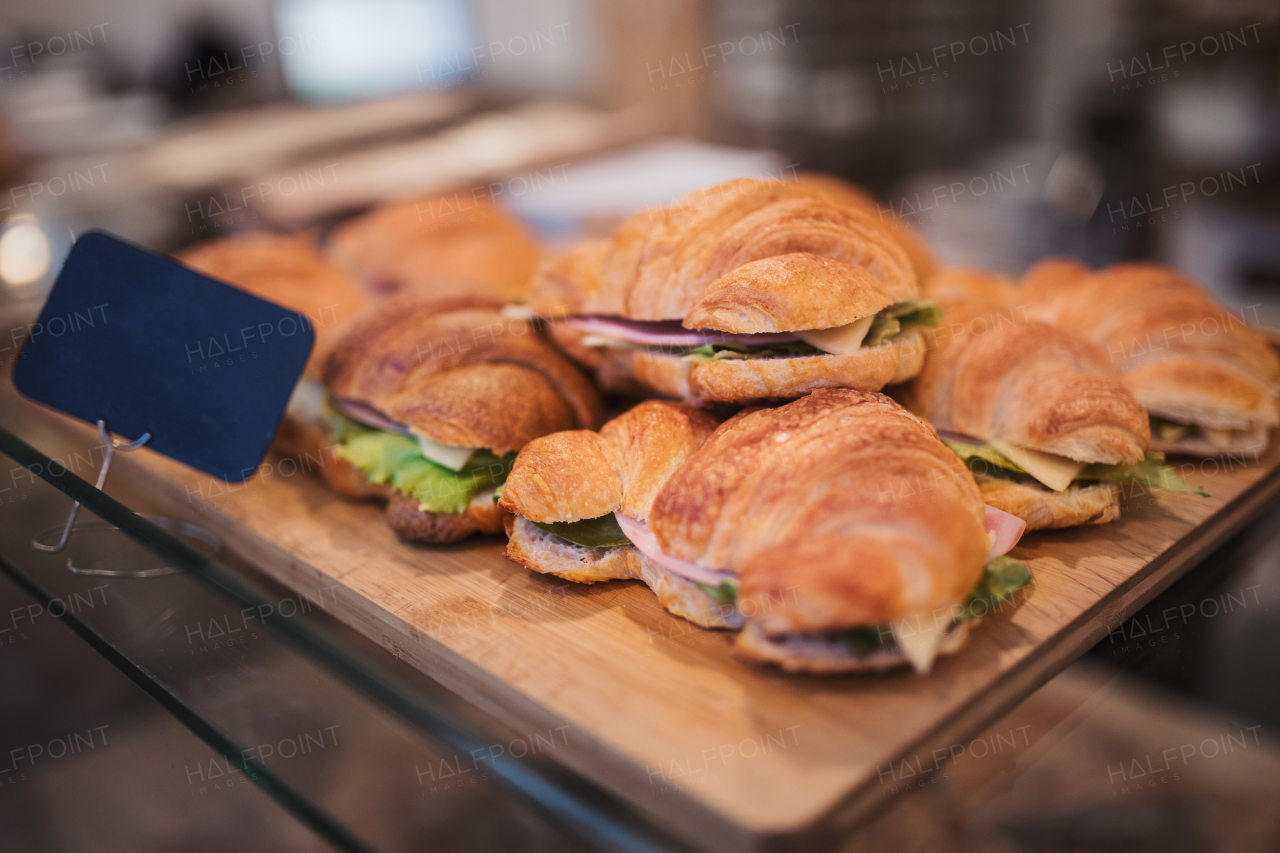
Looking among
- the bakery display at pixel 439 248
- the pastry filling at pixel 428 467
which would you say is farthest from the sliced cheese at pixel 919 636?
the bakery display at pixel 439 248

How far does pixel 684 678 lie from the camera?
1.55 m

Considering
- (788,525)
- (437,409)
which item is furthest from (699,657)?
(437,409)

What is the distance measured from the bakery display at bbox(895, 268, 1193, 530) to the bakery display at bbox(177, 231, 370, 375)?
5.62ft

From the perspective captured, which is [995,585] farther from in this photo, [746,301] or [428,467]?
[428,467]

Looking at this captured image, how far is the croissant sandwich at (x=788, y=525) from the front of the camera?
135cm

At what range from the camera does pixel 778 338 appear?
1824mm

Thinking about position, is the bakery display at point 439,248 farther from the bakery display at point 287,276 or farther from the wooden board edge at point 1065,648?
the wooden board edge at point 1065,648

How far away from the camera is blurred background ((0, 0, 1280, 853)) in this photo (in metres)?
1.65

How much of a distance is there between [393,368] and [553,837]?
53.0 inches

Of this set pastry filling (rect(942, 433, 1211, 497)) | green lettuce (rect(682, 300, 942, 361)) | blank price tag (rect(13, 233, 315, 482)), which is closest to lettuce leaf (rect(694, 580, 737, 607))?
green lettuce (rect(682, 300, 942, 361))

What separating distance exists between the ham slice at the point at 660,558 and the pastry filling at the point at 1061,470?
632mm

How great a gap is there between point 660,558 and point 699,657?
0.19 meters

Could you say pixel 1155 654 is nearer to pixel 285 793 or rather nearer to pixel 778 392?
pixel 778 392

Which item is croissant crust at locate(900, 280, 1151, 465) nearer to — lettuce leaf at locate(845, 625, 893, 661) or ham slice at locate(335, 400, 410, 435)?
lettuce leaf at locate(845, 625, 893, 661)
